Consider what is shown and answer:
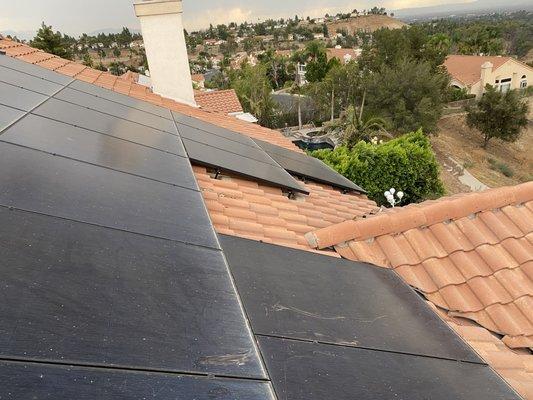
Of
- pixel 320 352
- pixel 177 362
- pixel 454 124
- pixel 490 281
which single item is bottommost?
pixel 454 124

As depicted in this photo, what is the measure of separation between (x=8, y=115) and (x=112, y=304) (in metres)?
3.19

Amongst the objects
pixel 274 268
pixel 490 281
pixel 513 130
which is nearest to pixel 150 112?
pixel 274 268

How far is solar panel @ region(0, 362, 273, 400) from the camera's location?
125 centimetres

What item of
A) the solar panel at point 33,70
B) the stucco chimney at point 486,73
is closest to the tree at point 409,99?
the stucco chimney at point 486,73

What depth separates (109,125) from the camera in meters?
4.82

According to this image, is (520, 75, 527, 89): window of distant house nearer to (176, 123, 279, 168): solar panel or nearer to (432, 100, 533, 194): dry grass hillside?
(432, 100, 533, 194): dry grass hillside

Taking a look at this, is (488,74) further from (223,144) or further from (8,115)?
(8,115)

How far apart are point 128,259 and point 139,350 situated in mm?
684

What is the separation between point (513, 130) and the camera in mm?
38719

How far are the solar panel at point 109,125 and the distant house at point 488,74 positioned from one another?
63.3 m

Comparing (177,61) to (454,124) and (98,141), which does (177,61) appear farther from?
(454,124)

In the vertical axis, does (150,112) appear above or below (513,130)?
above

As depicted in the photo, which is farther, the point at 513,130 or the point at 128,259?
the point at 513,130

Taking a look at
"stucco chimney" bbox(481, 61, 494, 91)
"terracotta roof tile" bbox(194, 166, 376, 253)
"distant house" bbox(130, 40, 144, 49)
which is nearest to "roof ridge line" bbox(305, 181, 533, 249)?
"terracotta roof tile" bbox(194, 166, 376, 253)
